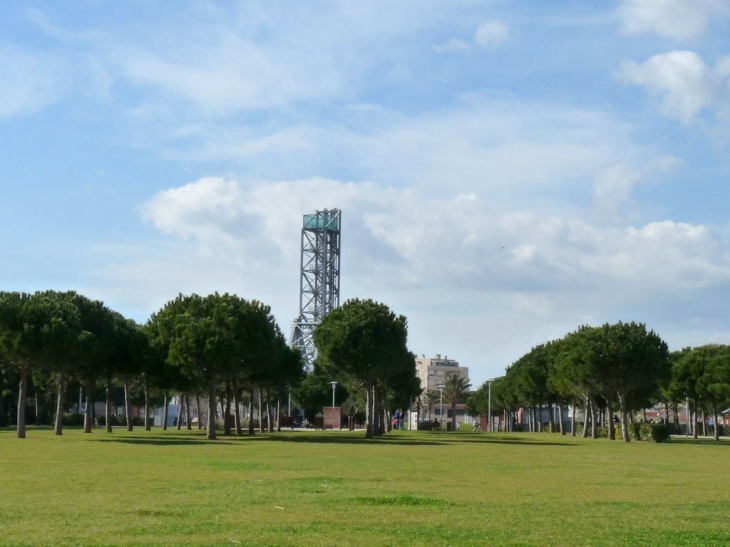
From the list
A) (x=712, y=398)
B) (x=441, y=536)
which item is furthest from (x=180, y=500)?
(x=712, y=398)

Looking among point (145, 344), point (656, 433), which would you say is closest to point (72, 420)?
point (145, 344)

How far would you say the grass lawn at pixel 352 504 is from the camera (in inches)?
614

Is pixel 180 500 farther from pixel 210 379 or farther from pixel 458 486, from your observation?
pixel 210 379

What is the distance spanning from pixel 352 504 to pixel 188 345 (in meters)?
47.1

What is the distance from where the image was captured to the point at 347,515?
724 inches

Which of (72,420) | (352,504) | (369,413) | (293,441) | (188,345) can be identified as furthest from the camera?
(72,420)

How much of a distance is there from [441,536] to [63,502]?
27.8ft

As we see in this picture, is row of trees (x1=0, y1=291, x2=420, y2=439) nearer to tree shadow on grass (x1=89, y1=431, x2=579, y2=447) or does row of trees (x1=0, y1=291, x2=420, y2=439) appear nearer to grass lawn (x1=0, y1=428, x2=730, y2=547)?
tree shadow on grass (x1=89, y1=431, x2=579, y2=447)

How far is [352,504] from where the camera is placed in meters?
20.4

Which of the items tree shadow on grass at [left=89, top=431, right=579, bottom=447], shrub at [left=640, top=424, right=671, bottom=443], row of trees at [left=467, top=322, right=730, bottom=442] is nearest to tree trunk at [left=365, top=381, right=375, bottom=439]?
tree shadow on grass at [left=89, top=431, right=579, bottom=447]

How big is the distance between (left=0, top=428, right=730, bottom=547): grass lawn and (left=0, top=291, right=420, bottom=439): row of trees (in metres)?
27.1

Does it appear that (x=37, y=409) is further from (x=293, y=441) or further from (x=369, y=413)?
(x=293, y=441)

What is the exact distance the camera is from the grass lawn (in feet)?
51.2

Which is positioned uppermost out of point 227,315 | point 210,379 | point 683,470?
point 227,315
